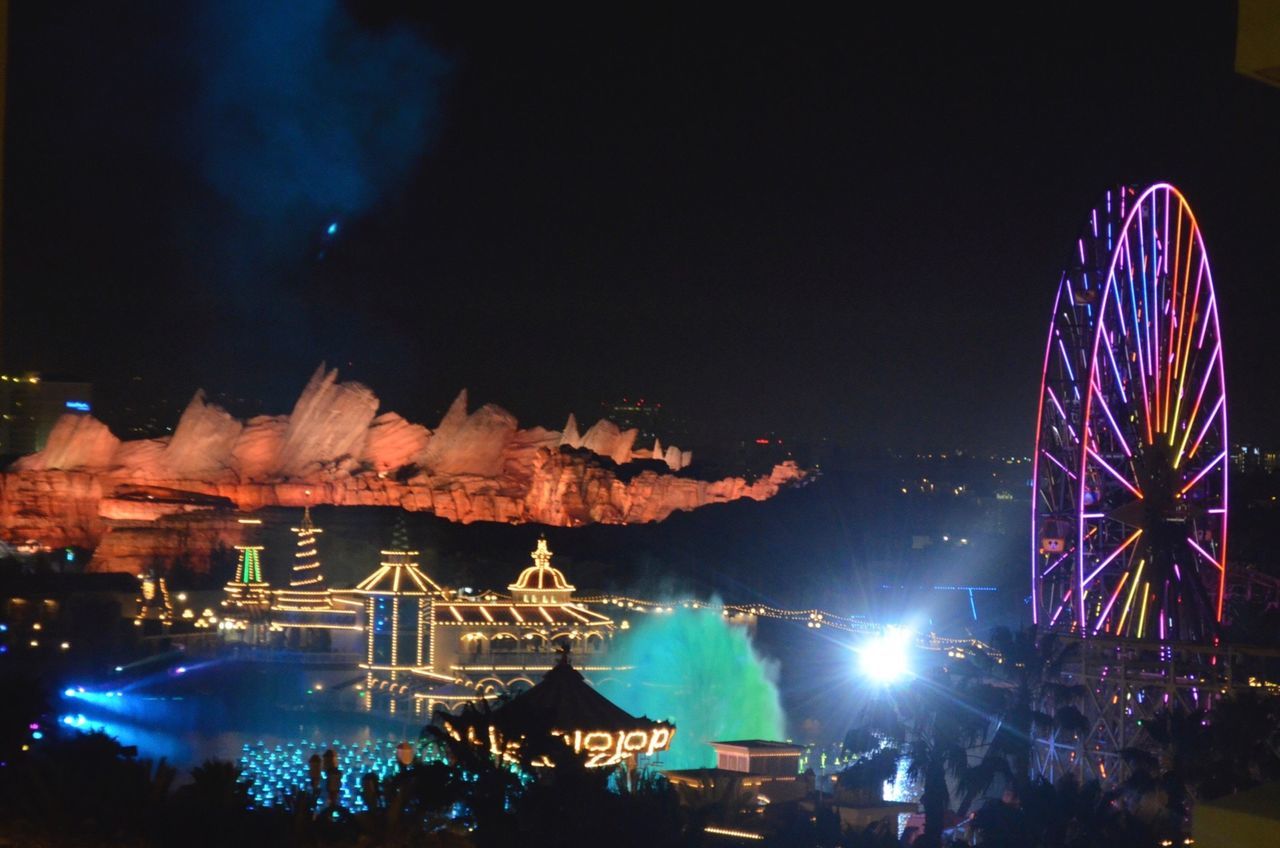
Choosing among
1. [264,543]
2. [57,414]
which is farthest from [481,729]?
[57,414]

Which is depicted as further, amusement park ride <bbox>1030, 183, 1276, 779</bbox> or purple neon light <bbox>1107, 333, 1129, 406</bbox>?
purple neon light <bbox>1107, 333, 1129, 406</bbox>

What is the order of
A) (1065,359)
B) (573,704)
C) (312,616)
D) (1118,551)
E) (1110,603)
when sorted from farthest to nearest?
(312,616), (1065,359), (1110,603), (573,704), (1118,551)

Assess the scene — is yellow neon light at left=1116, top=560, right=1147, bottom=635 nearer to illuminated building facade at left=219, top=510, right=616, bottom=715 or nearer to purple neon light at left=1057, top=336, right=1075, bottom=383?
purple neon light at left=1057, top=336, right=1075, bottom=383

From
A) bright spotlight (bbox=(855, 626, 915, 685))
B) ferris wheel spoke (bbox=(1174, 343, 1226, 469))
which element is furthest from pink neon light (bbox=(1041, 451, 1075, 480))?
bright spotlight (bbox=(855, 626, 915, 685))

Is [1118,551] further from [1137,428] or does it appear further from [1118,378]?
[1118,378]

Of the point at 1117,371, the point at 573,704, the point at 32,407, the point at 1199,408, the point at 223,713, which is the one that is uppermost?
the point at 32,407

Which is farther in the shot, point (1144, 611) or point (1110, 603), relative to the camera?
point (1110, 603)

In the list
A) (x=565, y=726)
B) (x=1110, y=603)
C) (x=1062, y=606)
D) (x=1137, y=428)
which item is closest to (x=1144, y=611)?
(x=1110, y=603)
